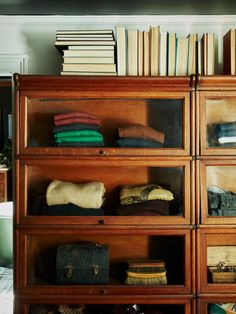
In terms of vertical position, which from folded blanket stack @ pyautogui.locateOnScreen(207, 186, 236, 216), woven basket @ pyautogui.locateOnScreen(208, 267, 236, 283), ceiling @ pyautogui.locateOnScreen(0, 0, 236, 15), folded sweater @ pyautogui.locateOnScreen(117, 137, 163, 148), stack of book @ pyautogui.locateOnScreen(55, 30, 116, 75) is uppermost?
ceiling @ pyautogui.locateOnScreen(0, 0, 236, 15)

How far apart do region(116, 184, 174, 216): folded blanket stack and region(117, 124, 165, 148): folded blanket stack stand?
0.73 ft

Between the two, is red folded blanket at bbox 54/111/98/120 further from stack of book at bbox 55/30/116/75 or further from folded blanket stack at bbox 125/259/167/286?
folded blanket stack at bbox 125/259/167/286

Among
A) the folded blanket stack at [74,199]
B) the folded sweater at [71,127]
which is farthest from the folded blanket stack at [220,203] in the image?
the folded sweater at [71,127]

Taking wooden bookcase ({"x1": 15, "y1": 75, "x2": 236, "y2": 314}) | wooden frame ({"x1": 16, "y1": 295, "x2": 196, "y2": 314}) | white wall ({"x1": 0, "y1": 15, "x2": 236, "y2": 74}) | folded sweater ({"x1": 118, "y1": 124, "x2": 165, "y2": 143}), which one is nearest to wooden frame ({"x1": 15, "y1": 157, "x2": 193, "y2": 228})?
wooden bookcase ({"x1": 15, "y1": 75, "x2": 236, "y2": 314})

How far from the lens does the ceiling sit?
2.09 metres

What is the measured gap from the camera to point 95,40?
1.98 meters

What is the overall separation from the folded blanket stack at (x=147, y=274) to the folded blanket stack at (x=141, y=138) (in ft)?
1.96

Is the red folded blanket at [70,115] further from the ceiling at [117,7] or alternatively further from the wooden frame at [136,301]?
the wooden frame at [136,301]

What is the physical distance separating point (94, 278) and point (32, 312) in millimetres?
356

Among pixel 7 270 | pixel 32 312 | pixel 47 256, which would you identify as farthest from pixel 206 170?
pixel 7 270

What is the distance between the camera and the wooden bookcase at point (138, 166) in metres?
1.92

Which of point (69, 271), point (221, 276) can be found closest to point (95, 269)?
point (69, 271)

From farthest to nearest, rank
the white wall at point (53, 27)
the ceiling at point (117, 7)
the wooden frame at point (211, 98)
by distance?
1. the white wall at point (53, 27)
2. the ceiling at point (117, 7)
3. the wooden frame at point (211, 98)

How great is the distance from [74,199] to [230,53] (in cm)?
108
